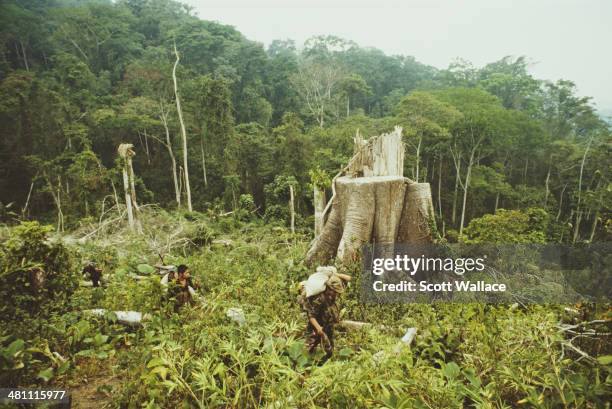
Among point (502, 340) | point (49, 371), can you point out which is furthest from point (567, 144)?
point (49, 371)

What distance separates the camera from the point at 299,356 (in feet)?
9.16

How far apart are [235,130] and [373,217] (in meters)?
15.4

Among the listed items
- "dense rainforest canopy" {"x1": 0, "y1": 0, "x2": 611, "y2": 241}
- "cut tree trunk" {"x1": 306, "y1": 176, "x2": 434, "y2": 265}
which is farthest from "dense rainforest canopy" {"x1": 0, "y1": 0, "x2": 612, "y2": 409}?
"cut tree trunk" {"x1": 306, "y1": 176, "x2": 434, "y2": 265}

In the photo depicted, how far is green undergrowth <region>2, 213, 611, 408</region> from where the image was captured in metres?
2.29

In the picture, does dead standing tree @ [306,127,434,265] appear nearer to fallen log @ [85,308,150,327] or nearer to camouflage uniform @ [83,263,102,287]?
fallen log @ [85,308,150,327]

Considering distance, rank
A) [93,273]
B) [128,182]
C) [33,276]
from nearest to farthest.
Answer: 1. [33,276]
2. [93,273]
3. [128,182]

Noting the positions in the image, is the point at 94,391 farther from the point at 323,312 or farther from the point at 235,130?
the point at 235,130

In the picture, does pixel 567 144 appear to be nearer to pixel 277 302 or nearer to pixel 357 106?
pixel 357 106

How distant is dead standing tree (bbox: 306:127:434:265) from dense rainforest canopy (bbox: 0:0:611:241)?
8.40 m

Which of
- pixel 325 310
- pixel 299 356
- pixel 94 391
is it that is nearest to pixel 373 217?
pixel 325 310

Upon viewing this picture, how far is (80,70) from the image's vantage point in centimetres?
2203

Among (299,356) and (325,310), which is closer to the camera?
(299,356)

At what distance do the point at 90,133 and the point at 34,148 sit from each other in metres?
2.64

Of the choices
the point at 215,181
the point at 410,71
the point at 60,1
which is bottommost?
the point at 215,181
